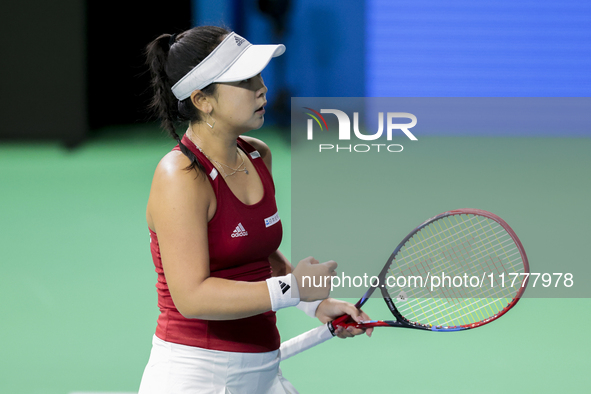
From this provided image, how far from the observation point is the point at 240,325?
4.62ft

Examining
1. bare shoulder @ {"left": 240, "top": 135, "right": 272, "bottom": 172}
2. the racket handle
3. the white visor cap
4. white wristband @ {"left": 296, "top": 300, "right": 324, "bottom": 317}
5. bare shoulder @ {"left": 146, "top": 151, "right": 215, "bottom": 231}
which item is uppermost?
the white visor cap

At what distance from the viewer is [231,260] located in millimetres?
1354

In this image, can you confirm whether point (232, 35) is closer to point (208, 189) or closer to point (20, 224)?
point (208, 189)

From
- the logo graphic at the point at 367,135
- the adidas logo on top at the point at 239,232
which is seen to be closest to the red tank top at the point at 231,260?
the adidas logo on top at the point at 239,232

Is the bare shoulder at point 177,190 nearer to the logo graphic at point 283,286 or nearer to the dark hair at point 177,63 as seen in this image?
the dark hair at point 177,63

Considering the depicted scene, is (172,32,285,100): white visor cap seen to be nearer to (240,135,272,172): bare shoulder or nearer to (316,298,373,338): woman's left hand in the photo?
(240,135,272,172): bare shoulder

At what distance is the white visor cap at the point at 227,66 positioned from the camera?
54.2 inches

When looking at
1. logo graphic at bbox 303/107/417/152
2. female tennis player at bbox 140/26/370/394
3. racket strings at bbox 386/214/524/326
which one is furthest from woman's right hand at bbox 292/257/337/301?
logo graphic at bbox 303/107/417/152

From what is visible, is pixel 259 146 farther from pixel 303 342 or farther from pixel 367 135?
pixel 367 135

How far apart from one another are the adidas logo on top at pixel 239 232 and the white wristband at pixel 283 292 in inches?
4.6

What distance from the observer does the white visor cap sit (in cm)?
138

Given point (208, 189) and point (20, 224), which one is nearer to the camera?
point (208, 189)

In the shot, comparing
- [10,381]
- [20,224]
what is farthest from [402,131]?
[10,381]

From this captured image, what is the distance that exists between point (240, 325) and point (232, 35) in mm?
646
